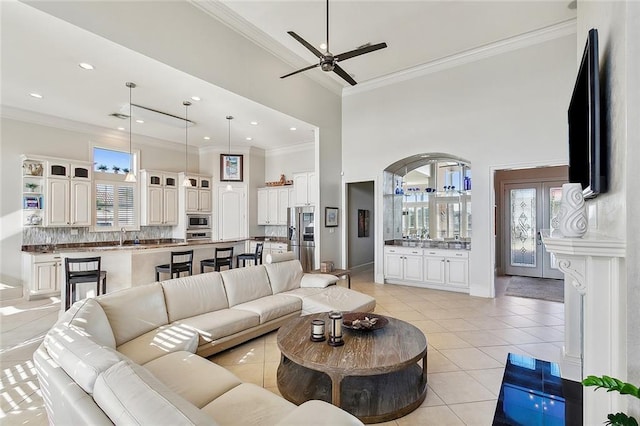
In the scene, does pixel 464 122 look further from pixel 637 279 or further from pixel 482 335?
pixel 637 279

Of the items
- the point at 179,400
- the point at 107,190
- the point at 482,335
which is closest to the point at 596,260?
the point at 179,400

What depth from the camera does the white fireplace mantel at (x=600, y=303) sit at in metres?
1.50

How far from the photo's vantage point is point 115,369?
128cm

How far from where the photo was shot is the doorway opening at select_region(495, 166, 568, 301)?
23.8 feet

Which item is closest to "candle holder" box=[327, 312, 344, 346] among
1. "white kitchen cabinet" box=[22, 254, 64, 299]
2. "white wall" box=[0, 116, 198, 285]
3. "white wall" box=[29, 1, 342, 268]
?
"white wall" box=[29, 1, 342, 268]

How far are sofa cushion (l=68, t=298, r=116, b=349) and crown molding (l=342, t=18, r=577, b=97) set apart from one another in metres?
6.58

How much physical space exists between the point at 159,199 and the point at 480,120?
761cm

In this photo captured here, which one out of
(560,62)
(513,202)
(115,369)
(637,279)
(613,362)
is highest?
(560,62)

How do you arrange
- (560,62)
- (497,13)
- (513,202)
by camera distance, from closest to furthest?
(497,13)
(560,62)
(513,202)

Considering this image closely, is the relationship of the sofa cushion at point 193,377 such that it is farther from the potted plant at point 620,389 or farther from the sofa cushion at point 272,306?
the potted plant at point 620,389

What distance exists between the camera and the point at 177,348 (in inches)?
103

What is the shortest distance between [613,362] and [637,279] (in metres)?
0.51

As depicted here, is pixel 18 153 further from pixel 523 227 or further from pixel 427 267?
pixel 523 227

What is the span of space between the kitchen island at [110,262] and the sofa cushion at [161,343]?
236cm
